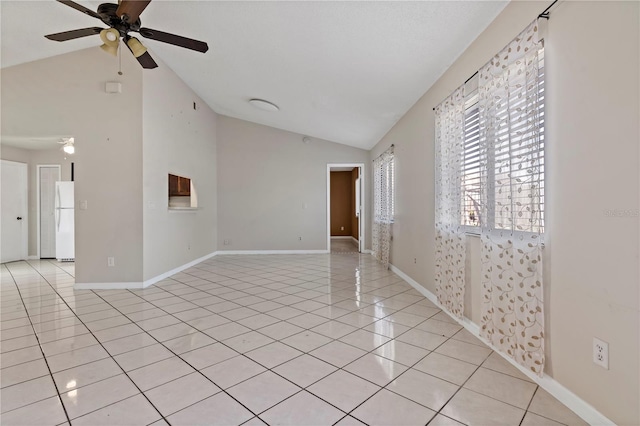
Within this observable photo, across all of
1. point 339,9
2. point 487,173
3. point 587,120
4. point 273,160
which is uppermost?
point 339,9

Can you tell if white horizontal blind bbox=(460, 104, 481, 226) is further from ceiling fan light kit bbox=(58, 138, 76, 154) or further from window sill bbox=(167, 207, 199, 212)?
ceiling fan light kit bbox=(58, 138, 76, 154)

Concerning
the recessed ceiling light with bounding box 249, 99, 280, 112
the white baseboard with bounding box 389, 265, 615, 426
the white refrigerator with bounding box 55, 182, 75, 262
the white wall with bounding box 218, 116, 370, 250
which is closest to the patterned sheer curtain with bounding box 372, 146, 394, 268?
the white wall with bounding box 218, 116, 370, 250

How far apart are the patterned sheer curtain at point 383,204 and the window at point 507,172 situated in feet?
8.28

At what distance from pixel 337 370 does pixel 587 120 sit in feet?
6.52

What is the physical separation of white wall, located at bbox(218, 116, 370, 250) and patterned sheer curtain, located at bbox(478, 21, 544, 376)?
5001mm

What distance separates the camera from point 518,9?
194cm

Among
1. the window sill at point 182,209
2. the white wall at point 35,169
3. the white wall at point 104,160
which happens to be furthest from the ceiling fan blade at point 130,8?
the white wall at point 35,169

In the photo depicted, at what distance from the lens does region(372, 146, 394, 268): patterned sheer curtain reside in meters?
5.24

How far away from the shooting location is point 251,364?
6.52ft

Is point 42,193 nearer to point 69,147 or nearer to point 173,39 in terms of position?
point 69,147

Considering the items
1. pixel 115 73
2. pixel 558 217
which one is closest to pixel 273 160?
pixel 115 73

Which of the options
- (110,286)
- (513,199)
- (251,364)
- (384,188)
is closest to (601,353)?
(513,199)

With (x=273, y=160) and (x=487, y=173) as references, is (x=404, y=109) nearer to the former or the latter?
(x=487, y=173)

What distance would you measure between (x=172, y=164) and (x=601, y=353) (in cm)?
527
